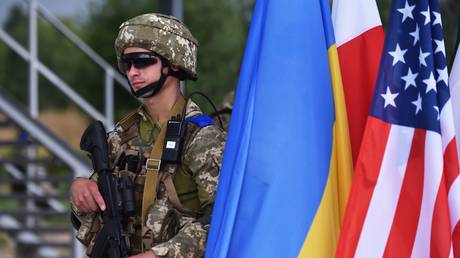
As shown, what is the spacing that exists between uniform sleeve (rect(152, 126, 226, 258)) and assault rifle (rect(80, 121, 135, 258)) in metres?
0.12

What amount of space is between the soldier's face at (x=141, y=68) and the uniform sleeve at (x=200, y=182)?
0.70 ft

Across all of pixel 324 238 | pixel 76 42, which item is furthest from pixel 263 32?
pixel 76 42

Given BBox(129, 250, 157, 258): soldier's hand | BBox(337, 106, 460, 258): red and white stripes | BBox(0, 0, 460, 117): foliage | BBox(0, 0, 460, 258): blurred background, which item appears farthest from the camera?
BBox(0, 0, 460, 117): foliage

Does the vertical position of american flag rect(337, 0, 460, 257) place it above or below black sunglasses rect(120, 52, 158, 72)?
below

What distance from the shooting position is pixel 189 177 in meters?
2.93

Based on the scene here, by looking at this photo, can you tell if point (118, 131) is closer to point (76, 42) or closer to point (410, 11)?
point (410, 11)

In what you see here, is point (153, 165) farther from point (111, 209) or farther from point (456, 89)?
point (456, 89)

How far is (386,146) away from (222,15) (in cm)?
1149

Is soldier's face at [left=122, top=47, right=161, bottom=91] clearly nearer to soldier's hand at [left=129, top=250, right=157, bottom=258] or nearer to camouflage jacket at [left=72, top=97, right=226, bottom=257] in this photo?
camouflage jacket at [left=72, top=97, right=226, bottom=257]

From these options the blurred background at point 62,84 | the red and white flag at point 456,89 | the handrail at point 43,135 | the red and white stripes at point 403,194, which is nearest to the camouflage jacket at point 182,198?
the blurred background at point 62,84

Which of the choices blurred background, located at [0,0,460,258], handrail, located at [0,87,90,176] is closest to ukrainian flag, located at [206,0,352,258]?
blurred background, located at [0,0,460,258]

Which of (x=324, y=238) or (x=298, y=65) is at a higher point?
(x=298, y=65)

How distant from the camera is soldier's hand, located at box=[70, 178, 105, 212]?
2916mm

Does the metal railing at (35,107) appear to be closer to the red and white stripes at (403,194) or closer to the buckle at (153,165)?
the buckle at (153,165)
